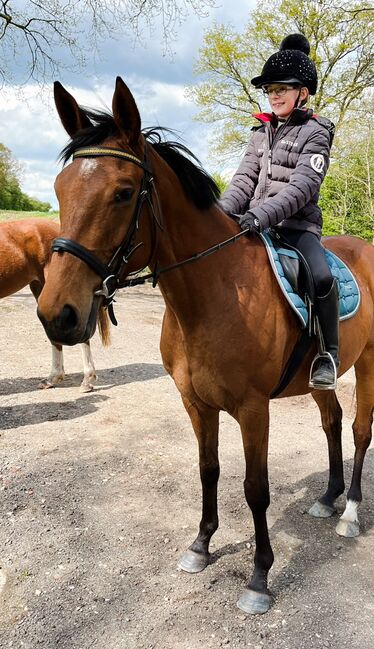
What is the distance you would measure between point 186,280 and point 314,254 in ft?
2.94

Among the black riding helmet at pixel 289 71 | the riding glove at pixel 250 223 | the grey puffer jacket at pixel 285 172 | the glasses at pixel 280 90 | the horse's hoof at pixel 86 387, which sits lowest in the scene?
the horse's hoof at pixel 86 387

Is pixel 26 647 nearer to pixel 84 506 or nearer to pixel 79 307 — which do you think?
pixel 84 506

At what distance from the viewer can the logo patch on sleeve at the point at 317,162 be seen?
8.80 ft

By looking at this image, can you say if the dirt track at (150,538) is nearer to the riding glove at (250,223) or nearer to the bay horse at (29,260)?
the bay horse at (29,260)

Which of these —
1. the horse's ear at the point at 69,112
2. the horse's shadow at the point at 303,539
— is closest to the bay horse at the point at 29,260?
the horse's shadow at the point at 303,539

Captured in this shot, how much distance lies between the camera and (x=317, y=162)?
2701mm

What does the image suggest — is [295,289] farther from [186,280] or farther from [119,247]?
[119,247]

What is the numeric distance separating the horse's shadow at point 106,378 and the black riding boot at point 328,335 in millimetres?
4263

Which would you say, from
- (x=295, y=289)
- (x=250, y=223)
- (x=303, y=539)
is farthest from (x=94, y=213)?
(x=303, y=539)

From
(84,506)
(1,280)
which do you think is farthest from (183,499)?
(1,280)

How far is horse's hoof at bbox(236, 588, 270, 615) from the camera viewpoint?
106 inches

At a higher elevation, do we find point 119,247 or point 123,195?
point 123,195

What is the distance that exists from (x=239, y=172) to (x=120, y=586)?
8.96 ft

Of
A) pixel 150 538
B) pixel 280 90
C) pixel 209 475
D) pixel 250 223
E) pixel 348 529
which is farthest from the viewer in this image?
pixel 348 529
